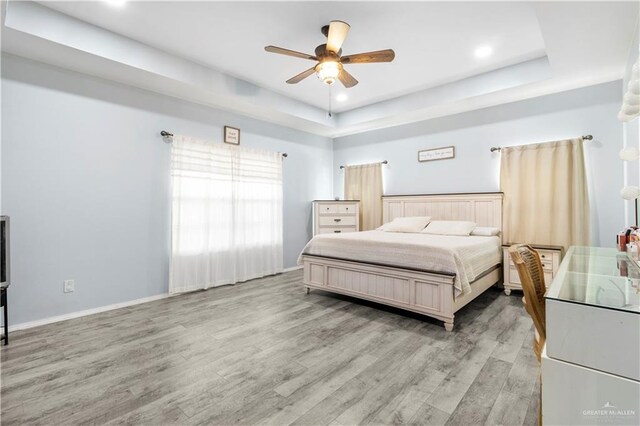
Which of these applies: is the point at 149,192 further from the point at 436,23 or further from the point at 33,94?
the point at 436,23

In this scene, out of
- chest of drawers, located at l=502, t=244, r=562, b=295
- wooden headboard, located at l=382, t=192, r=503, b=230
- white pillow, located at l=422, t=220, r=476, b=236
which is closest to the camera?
chest of drawers, located at l=502, t=244, r=562, b=295

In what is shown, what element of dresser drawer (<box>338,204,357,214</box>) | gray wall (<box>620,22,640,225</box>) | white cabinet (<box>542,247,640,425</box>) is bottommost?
white cabinet (<box>542,247,640,425</box>)

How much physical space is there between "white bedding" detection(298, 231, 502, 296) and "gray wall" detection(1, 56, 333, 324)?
7.33 feet

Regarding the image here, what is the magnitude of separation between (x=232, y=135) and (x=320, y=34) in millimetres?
2190

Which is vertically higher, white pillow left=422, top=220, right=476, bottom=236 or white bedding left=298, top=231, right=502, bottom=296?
white pillow left=422, top=220, right=476, bottom=236

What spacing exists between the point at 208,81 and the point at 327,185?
128 inches

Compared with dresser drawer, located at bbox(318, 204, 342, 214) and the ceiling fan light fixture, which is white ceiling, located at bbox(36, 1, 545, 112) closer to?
the ceiling fan light fixture

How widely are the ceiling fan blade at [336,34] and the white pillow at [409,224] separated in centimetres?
284

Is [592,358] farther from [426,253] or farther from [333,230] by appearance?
[333,230]

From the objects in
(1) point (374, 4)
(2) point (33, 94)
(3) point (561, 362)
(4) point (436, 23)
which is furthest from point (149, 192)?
(3) point (561, 362)

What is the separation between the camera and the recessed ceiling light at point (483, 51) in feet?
10.8

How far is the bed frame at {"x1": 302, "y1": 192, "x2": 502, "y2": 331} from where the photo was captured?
2.83 metres

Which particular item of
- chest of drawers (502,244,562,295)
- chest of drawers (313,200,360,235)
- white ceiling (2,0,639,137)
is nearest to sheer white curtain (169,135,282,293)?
chest of drawers (313,200,360,235)

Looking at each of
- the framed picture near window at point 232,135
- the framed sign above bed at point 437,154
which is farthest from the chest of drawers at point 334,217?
the framed picture near window at point 232,135
